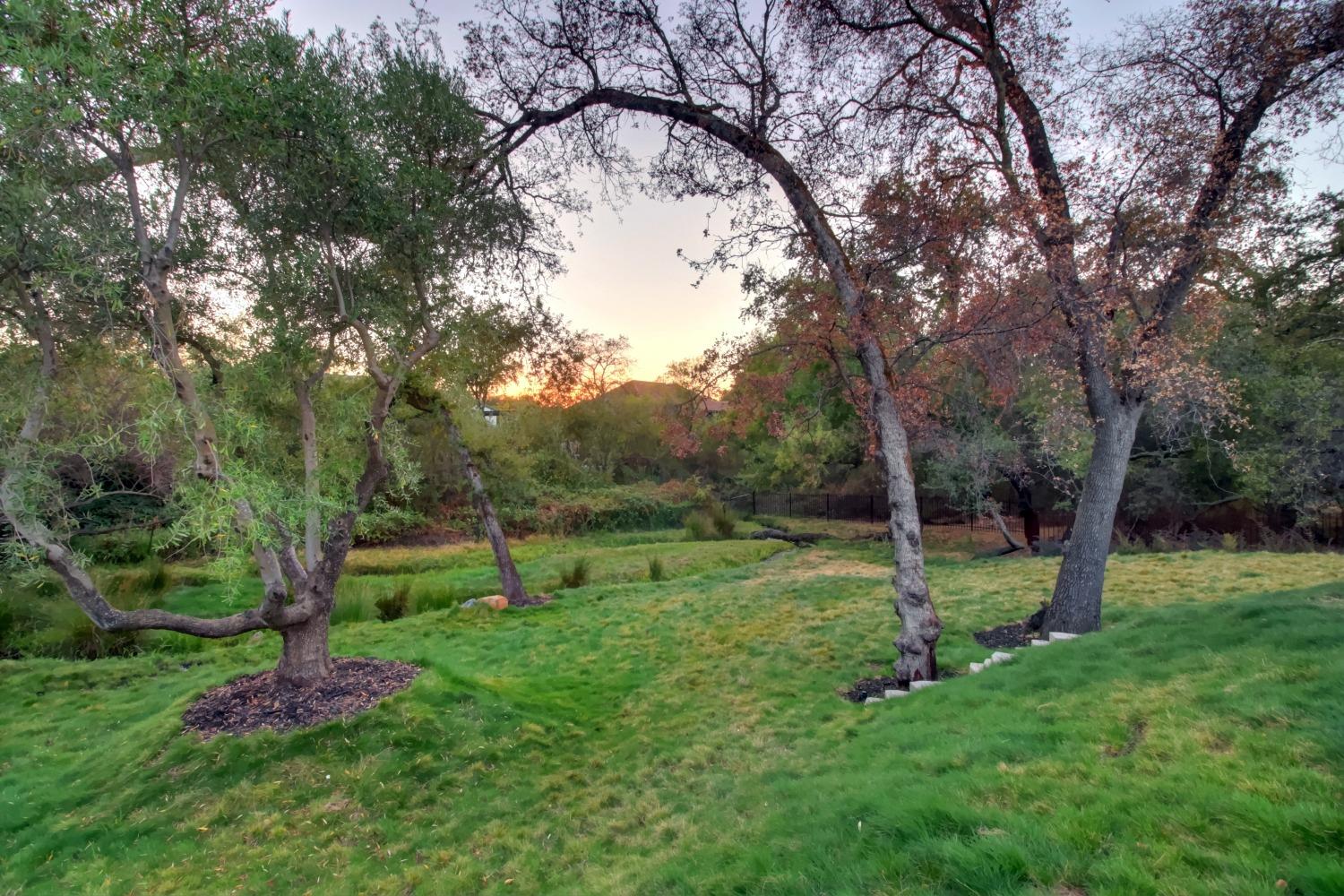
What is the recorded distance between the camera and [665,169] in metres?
8.01

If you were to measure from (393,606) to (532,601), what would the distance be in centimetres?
249

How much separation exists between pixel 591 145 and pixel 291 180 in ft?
13.4

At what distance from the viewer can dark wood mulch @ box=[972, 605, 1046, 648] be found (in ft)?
23.9

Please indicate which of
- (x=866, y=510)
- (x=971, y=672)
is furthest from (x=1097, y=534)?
(x=866, y=510)

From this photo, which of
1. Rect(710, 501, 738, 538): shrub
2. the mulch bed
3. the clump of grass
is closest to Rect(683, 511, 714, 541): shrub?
the clump of grass

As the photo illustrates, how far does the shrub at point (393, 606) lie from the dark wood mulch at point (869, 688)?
834cm

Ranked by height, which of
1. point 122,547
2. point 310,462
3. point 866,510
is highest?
point 310,462

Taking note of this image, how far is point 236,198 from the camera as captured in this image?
18.2ft

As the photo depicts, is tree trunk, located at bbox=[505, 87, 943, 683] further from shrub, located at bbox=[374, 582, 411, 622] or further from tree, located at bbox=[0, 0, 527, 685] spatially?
shrub, located at bbox=[374, 582, 411, 622]

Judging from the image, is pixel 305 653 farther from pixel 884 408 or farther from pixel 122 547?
pixel 122 547

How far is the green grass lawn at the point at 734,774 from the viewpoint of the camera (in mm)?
2330

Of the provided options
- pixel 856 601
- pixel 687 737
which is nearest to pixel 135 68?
pixel 687 737

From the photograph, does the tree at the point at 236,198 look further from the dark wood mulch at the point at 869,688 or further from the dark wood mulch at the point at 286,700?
the dark wood mulch at the point at 869,688

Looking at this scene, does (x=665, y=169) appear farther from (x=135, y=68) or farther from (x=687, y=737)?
(x=687, y=737)
